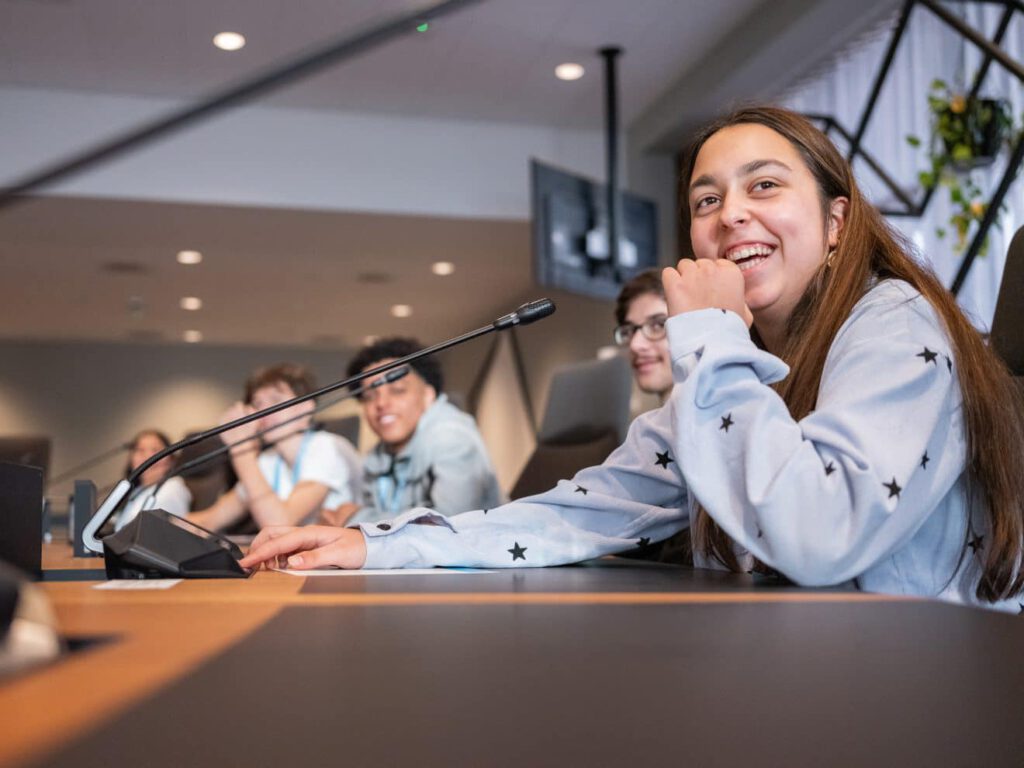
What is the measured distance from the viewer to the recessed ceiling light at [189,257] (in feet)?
22.7

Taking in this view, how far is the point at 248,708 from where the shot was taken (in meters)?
0.35

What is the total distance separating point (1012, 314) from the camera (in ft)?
4.40

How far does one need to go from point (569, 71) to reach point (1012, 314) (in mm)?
4055

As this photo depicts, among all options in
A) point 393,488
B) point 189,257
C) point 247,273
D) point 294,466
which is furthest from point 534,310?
point 247,273

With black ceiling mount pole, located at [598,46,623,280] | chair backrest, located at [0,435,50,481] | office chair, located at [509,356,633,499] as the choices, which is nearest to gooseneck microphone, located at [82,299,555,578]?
office chair, located at [509,356,633,499]

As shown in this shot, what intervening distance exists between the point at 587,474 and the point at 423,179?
4.73 metres

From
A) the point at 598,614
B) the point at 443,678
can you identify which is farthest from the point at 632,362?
the point at 443,678

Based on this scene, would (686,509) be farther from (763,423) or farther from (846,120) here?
(846,120)

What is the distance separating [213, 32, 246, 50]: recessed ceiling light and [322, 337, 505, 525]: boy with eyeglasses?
2077mm

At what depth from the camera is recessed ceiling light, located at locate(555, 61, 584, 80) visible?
5.04 meters

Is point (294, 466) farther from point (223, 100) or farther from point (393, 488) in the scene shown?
point (223, 100)

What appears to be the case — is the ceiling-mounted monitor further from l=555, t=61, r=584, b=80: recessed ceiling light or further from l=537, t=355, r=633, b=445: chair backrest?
l=537, t=355, r=633, b=445: chair backrest

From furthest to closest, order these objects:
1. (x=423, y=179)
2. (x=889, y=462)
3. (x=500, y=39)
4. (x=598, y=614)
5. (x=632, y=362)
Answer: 1. (x=423, y=179)
2. (x=500, y=39)
3. (x=632, y=362)
4. (x=889, y=462)
5. (x=598, y=614)

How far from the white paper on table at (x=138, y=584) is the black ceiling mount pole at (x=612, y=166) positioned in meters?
4.17
